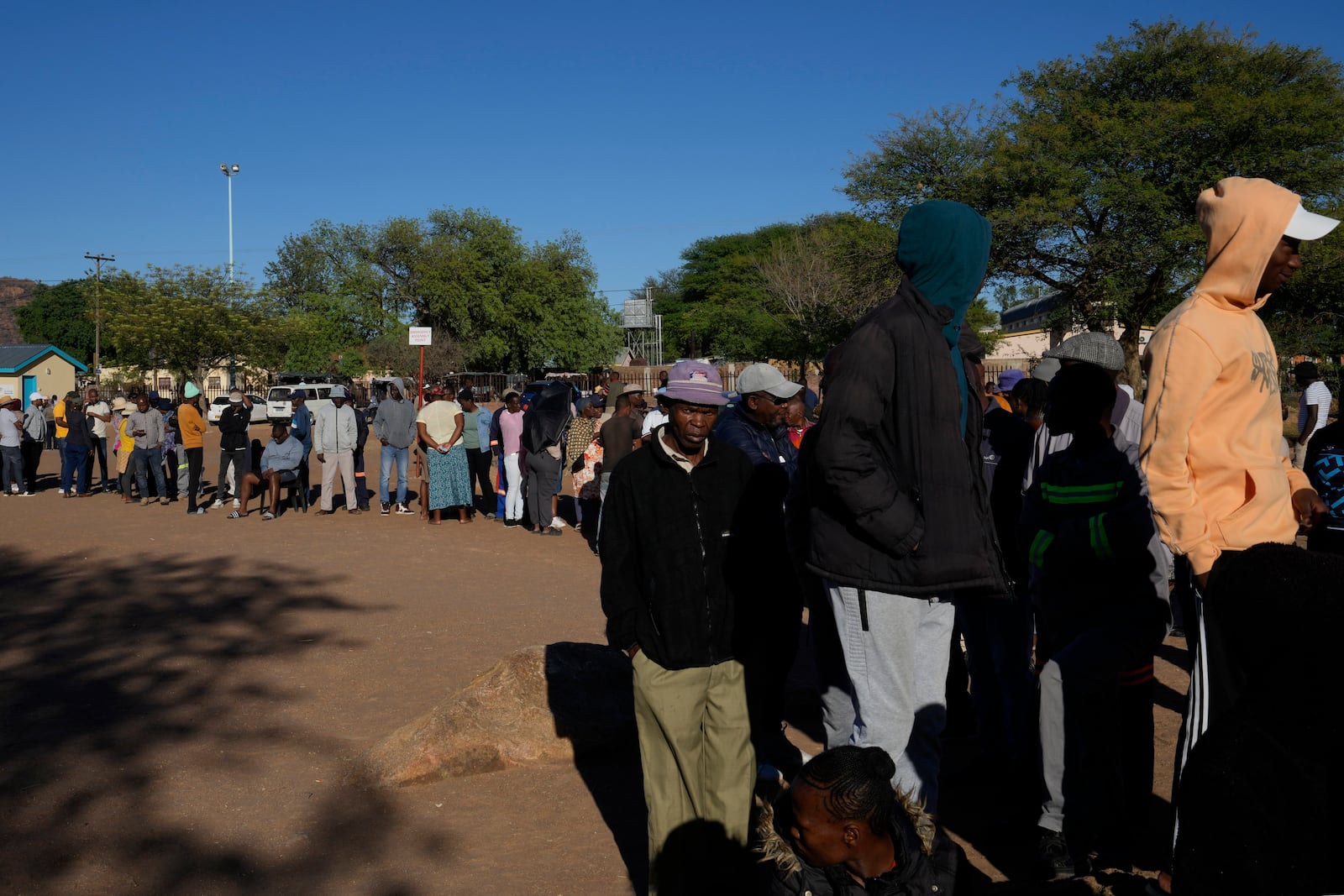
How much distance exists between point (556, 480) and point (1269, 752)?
12589 mm

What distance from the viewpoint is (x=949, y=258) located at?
3441 mm

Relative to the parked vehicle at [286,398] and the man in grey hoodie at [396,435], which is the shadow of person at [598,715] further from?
the parked vehicle at [286,398]

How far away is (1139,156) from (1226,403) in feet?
93.3

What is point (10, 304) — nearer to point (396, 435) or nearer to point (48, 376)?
point (48, 376)

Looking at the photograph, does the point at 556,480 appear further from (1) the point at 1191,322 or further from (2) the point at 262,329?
(2) the point at 262,329

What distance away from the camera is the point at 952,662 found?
6.09 metres

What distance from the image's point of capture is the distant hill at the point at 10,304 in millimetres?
170750

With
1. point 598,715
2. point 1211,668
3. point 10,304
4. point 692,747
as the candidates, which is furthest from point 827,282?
point 10,304

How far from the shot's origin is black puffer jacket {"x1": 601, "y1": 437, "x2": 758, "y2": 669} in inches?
152

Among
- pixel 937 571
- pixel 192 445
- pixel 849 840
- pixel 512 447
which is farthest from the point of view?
pixel 192 445

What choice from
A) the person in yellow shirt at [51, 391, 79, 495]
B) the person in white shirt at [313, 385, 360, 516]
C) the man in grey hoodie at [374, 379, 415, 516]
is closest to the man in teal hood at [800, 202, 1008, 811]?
the man in grey hoodie at [374, 379, 415, 516]

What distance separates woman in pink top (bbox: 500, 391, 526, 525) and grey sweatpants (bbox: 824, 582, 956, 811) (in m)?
11.6

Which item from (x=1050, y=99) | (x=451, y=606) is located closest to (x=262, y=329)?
(x=1050, y=99)

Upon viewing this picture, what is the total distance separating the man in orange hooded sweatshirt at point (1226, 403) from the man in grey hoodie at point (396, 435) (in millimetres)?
13235
